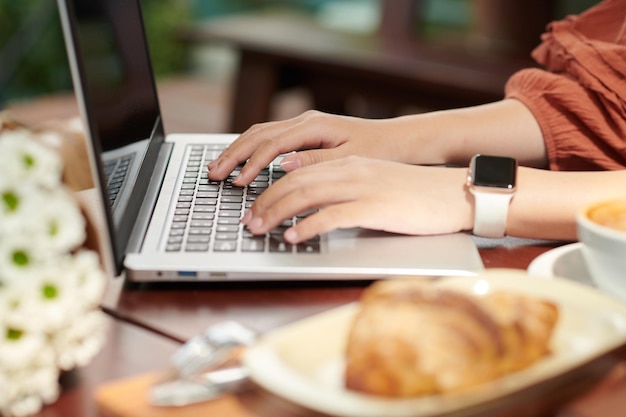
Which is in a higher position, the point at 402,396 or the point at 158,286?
the point at 402,396

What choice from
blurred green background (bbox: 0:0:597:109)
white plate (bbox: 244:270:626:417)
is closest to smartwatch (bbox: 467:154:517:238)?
white plate (bbox: 244:270:626:417)

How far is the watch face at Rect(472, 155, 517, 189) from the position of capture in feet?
2.51

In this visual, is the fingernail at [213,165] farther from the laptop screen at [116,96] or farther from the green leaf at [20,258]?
the green leaf at [20,258]

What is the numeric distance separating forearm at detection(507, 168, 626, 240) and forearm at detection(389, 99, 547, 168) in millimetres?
170

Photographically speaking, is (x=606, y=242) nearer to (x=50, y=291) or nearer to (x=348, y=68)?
(x=50, y=291)

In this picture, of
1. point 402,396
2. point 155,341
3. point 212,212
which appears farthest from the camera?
point 212,212

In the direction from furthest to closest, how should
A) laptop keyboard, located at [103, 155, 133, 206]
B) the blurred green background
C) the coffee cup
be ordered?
1. the blurred green background
2. laptop keyboard, located at [103, 155, 133, 206]
3. the coffee cup

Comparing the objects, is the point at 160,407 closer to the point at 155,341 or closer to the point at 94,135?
the point at 155,341

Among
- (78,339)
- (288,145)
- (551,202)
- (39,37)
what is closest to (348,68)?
(39,37)

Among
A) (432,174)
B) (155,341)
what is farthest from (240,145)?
(155,341)

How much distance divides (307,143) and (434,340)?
0.48 meters

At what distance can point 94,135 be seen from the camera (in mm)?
617

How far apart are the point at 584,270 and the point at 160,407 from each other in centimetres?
35

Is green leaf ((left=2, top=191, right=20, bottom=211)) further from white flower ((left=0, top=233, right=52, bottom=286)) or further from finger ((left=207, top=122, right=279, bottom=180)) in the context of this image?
finger ((left=207, top=122, right=279, bottom=180))
